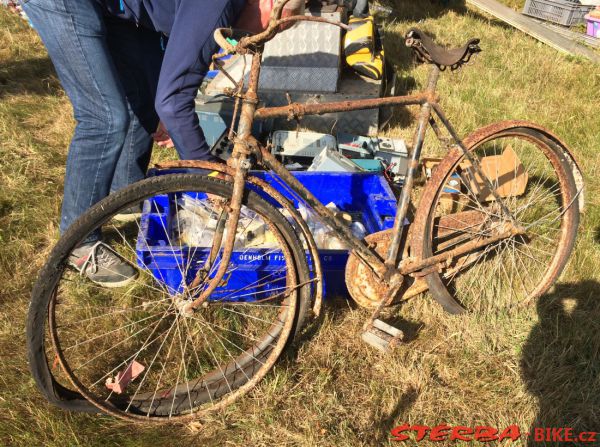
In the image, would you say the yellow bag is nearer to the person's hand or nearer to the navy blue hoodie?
the person's hand

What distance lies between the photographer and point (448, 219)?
2686 millimetres

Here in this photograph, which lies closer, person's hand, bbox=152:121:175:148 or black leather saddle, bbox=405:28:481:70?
black leather saddle, bbox=405:28:481:70

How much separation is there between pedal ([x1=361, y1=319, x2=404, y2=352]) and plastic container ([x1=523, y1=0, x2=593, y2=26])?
7580mm

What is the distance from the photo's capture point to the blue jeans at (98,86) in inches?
84.7

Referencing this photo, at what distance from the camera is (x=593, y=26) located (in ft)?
22.6

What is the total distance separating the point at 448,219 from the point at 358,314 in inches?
31.6

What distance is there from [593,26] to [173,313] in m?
7.89

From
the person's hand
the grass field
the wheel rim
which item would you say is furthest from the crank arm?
the person's hand

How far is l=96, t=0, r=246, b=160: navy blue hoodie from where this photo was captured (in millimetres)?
2232

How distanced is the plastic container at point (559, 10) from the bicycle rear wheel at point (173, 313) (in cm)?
757

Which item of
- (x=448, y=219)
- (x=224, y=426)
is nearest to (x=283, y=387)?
(x=224, y=426)

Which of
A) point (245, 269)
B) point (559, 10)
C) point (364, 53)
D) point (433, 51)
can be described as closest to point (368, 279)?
point (245, 269)

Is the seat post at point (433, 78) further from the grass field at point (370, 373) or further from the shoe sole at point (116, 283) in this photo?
the shoe sole at point (116, 283)

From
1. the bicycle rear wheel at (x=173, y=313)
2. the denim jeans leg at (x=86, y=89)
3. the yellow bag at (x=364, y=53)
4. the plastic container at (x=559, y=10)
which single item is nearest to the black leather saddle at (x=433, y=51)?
the bicycle rear wheel at (x=173, y=313)
